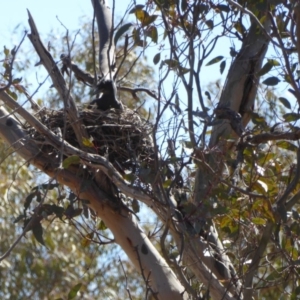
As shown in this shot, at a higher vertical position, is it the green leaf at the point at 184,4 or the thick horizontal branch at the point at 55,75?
the green leaf at the point at 184,4

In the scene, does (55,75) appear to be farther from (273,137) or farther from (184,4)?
(273,137)

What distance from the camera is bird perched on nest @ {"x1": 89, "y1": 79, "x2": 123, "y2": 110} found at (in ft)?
12.8

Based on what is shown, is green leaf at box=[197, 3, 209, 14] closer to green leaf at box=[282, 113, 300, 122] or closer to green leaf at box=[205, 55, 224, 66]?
green leaf at box=[205, 55, 224, 66]

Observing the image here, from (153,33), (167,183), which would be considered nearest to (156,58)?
(153,33)

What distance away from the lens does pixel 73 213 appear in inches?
138

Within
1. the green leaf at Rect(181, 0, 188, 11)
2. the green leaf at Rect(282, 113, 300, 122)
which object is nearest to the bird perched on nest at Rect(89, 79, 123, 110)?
the green leaf at Rect(181, 0, 188, 11)

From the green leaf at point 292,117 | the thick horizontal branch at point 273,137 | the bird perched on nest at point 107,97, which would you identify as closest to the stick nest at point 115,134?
the bird perched on nest at point 107,97

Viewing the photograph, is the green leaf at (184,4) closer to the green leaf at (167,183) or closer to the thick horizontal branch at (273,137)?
the thick horizontal branch at (273,137)

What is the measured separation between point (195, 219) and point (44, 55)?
90cm

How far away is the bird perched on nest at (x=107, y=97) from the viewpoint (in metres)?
3.90

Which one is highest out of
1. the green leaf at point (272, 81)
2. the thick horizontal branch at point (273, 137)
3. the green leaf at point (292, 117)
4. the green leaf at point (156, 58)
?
the green leaf at point (156, 58)

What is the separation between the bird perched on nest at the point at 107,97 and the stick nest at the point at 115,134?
0.28 ft

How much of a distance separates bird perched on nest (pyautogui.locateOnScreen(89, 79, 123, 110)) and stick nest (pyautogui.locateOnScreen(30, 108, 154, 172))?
0.09 metres

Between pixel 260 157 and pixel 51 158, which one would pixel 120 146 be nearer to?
pixel 51 158
